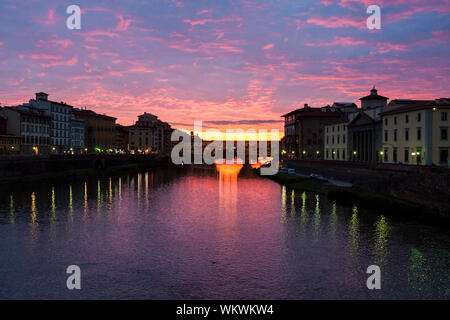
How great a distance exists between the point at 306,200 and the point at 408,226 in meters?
20.4

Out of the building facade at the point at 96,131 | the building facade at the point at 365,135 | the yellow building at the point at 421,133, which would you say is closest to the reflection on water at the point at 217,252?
the yellow building at the point at 421,133

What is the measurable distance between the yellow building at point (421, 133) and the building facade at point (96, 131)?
123566 mm

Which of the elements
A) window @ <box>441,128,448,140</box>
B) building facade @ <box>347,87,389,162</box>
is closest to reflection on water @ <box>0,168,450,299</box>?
window @ <box>441,128,448,140</box>

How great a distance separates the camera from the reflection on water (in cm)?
2214

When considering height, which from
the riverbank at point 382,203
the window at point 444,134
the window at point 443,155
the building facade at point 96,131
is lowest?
the riverbank at point 382,203

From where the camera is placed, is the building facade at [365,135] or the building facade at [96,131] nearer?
the building facade at [365,135]

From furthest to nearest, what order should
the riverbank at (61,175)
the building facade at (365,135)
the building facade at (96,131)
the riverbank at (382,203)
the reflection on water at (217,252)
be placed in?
the building facade at (96,131)
the building facade at (365,135)
the riverbank at (61,175)
the riverbank at (382,203)
the reflection on water at (217,252)

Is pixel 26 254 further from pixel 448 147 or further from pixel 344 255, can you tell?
pixel 448 147

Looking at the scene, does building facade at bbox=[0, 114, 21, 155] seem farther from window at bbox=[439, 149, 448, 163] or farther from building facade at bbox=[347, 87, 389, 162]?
window at bbox=[439, 149, 448, 163]

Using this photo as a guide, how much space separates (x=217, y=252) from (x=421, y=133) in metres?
47.4

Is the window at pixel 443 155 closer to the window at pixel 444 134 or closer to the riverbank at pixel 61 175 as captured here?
the window at pixel 444 134

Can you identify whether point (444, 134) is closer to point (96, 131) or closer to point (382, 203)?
point (382, 203)

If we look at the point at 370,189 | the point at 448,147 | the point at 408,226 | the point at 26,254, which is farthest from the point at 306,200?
the point at 26,254

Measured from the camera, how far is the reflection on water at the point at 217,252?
72.6 ft
